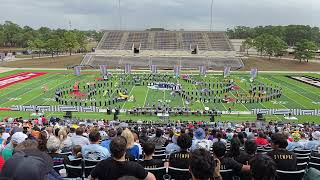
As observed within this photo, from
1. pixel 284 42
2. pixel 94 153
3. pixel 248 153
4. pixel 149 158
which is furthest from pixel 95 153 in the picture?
pixel 284 42

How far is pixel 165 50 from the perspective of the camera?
86062mm

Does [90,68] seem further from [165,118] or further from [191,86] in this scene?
[165,118]

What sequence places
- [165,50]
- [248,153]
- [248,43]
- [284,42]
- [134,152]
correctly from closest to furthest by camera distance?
[248,153]
[134,152]
[165,50]
[284,42]
[248,43]

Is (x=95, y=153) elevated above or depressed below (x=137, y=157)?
above

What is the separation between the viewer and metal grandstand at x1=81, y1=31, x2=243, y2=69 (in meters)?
76.1

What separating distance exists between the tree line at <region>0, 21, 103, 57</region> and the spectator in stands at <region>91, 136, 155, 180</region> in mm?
83175

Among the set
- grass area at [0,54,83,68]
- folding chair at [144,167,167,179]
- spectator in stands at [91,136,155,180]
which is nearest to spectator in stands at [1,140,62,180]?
spectator in stands at [91,136,155,180]

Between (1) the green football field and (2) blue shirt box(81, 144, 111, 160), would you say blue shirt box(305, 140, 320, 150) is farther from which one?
(1) the green football field

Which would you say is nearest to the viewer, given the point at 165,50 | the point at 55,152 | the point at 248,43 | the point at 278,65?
the point at 55,152

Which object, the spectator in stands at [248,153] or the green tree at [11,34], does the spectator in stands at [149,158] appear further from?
the green tree at [11,34]

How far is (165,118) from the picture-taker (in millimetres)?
29438

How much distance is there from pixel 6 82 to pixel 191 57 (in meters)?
42.3

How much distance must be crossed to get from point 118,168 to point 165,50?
8132cm

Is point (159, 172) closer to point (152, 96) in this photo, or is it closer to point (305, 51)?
point (152, 96)
